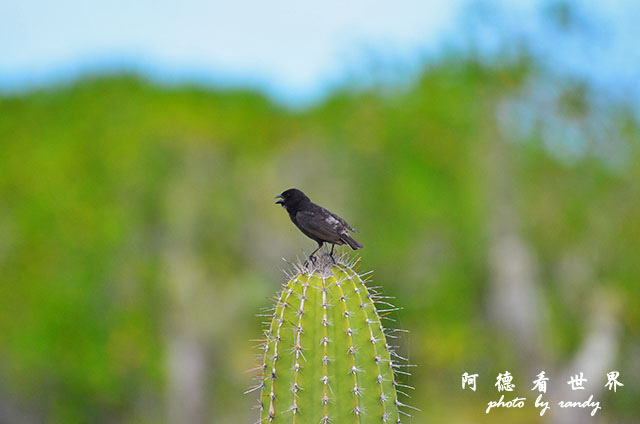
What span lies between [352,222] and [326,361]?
2041cm

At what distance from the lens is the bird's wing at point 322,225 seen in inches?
139

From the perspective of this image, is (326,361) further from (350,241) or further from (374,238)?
(374,238)

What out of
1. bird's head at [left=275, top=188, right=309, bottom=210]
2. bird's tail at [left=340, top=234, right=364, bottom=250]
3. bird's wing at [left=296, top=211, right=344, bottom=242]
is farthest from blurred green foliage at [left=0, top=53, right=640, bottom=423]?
bird's tail at [left=340, top=234, right=364, bottom=250]

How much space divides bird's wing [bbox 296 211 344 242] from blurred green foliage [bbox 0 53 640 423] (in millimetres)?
16912

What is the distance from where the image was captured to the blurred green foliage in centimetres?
2128

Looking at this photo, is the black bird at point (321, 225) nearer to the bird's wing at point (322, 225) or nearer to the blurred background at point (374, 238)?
the bird's wing at point (322, 225)

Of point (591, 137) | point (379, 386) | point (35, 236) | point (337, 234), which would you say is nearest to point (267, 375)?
point (379, 386)

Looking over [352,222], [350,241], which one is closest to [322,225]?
[350,241]

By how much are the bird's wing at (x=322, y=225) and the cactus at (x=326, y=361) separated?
0.30m

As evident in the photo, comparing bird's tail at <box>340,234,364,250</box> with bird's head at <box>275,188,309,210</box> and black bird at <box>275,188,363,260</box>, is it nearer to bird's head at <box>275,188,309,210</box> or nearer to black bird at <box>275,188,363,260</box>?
black bird at <box>275,188,363,260</box>

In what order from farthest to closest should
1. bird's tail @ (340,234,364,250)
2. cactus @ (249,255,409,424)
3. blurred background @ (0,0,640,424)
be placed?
blurred background @ (0,0,640,424) < cactus @ (249,255,409,424) < bird's tail @ (340,234,364,250)

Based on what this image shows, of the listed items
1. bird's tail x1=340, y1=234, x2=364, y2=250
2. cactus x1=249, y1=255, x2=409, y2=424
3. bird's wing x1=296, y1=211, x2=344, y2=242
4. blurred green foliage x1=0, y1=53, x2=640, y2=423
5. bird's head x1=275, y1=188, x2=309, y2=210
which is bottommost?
cactus x1=249, y1=255, x2=409, y2=424

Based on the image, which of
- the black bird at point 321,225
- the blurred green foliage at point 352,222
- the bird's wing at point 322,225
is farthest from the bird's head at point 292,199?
the blurred green foliage at point 352,222

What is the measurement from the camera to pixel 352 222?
24062 millimetres
